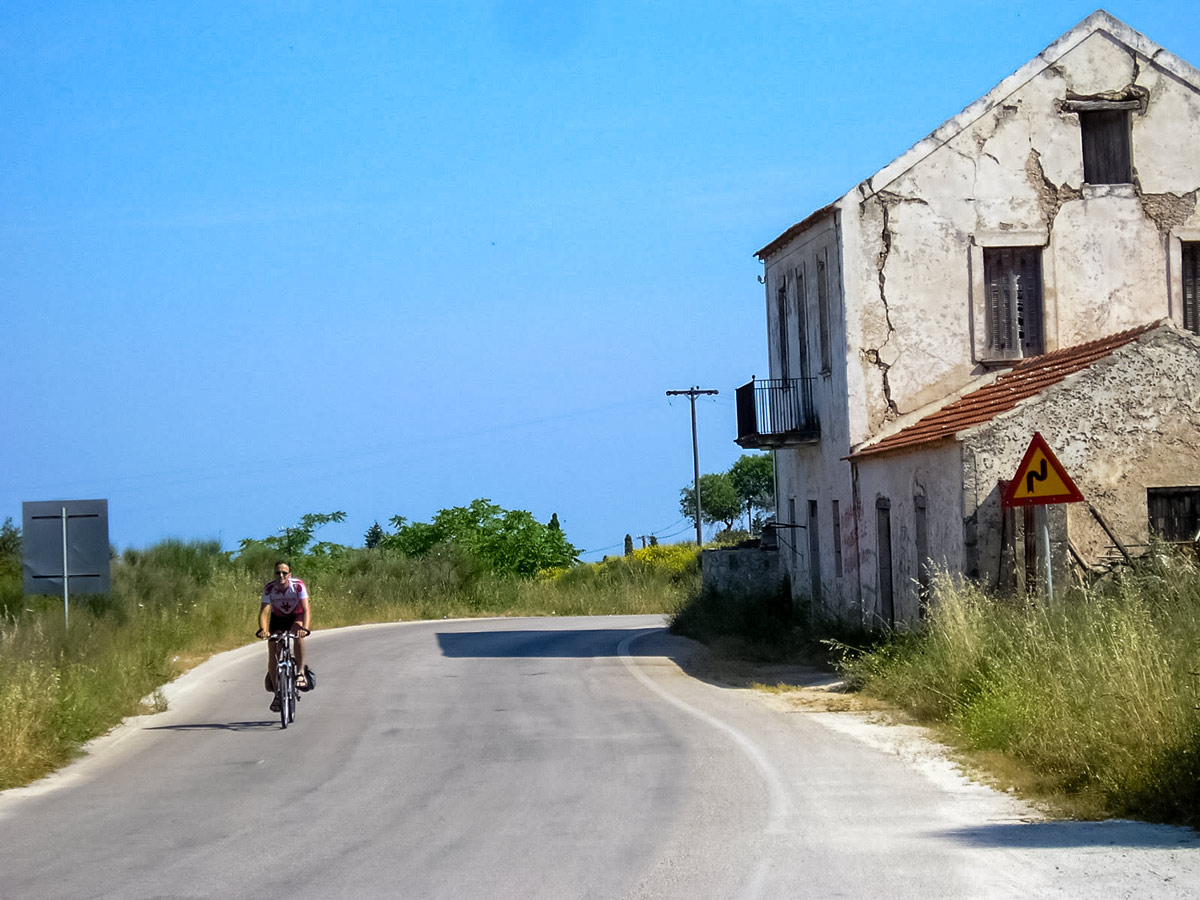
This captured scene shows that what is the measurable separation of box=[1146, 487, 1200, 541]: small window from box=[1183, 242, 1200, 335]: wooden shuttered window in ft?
20.7

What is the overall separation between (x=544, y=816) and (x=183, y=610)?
21059 mm

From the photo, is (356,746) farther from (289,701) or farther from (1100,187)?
(1100,187)

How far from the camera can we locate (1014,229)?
23562mm

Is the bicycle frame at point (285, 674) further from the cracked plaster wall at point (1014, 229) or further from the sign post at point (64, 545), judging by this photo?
the cracked plaster wall at point (1014, 229)

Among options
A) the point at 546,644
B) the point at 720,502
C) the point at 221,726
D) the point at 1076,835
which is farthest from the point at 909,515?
the point at 720,502

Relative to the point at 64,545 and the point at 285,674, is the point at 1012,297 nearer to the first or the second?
the point at 285,674

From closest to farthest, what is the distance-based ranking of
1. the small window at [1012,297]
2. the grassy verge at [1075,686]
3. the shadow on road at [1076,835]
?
1. the shadow on road at [1076,835]
2. the grassy verge at [1075,686]
3. the small window at [1012,297]

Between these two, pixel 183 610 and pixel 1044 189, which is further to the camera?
pixel 183 610

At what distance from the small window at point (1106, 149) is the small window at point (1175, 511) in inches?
291

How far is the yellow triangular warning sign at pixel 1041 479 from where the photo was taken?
14.8 m

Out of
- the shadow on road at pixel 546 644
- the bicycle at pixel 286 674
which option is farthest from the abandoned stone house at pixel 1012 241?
the bicycle at pixel 286 674

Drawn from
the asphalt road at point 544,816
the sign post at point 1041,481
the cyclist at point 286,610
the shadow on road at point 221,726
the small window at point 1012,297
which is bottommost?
the shadow on road at point 221,726

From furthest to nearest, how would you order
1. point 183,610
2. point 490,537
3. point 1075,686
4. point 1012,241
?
point 490,537, point 183,610, point 1012,241, point 1075,686

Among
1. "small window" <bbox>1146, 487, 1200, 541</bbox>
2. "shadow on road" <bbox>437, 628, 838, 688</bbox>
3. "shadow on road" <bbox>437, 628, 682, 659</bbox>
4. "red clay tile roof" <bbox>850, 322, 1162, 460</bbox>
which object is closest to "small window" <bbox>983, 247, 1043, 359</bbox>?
"red clay tile roof" <bbox>850, 322, 1162, 460</bbox>
